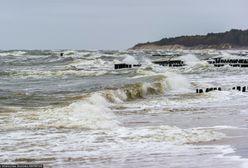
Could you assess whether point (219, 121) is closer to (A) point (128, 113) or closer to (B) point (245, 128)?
(B) point (245, 128)

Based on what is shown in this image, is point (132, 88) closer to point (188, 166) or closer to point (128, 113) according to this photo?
point (128, 113)

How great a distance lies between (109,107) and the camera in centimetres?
1862

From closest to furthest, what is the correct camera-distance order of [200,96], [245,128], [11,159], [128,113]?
[11,159], [245,128], [128,113], [200,96]

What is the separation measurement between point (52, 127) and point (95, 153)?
3374 millimetres

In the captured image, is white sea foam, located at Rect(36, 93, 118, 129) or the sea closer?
the sea

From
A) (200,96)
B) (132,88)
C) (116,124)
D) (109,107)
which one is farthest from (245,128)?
(132,88)

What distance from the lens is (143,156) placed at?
943 cm

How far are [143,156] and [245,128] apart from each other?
3953 millimetres

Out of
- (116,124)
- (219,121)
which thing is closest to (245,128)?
(219,121)

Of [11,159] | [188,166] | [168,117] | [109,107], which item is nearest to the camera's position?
[188,166]

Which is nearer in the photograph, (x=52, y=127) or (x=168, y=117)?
(x=52, y=127)

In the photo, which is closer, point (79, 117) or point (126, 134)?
point (126, 134)

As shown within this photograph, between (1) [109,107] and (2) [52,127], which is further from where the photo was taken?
(1) [109,107]

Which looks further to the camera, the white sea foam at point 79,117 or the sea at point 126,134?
the white sea foam at point 79,117
